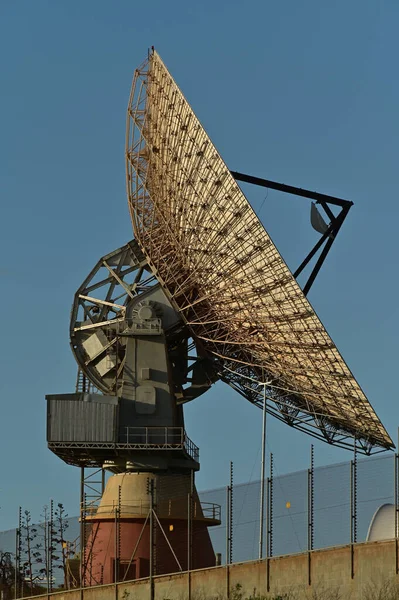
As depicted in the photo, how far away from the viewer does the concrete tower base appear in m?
59.8

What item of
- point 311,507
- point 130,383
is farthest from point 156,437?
point 311,507

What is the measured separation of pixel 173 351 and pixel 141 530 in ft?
25.9

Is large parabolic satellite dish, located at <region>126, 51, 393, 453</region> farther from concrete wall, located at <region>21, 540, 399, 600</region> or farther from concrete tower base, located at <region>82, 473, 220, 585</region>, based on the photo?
concrete wall, located at <region>21, 540, 399, 600</region>

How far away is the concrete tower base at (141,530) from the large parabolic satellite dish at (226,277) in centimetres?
555

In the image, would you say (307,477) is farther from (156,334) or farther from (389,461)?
(156,334)

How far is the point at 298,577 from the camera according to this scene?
145 feet

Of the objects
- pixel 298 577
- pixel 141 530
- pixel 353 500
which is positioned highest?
pixel 141 530

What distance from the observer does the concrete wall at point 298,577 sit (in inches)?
1625

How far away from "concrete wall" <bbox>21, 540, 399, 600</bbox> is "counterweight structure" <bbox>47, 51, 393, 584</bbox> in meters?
8.02

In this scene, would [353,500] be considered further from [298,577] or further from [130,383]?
[130,383]

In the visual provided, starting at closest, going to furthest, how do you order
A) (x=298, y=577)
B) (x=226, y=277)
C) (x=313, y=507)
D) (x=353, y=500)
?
(x=353, y=500) → (x=298, y=577) → (x=313, y=507) → (x=226, y=277)

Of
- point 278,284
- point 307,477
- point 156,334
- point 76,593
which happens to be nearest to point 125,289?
point 156,334

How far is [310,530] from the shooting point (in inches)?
1786

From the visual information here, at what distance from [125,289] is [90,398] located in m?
4.87
